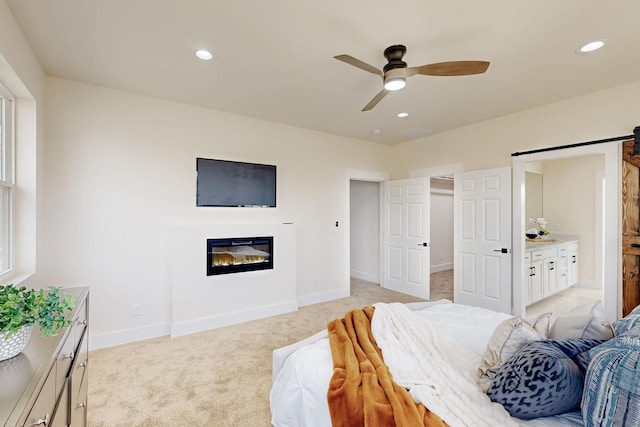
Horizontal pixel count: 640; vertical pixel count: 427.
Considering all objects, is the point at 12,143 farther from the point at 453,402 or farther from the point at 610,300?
the point at 610,300

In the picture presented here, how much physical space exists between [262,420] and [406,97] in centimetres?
330

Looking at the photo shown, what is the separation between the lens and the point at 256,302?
12.6ft

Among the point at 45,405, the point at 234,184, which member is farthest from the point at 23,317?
the point at 234,184

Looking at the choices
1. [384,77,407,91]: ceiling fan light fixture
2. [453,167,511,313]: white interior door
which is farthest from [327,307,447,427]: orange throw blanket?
[453,167,511,313]: white interior door

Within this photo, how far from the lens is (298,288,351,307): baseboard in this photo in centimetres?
441

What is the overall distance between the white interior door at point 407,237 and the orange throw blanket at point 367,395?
3374 millimetres

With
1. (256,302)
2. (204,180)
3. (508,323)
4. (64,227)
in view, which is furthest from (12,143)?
(508,323)

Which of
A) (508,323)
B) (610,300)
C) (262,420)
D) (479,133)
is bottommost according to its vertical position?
(262,420)

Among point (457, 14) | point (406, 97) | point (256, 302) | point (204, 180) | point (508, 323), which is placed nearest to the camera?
point (508, 323)

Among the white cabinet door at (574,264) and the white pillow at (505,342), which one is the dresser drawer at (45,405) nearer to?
the white pillow at (505,342)

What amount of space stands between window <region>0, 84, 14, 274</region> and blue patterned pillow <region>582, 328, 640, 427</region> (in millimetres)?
3499

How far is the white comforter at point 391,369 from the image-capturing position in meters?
1.17

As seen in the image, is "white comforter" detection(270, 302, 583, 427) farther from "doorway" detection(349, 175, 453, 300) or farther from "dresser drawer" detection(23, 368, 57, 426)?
"doorway" detection(349, 175, 453, 300)

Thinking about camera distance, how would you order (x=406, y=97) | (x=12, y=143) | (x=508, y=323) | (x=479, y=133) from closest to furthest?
1. (x=508, y=323)
2. (x=12, y=143)
3. (x=406, y=97)
4. (x=479, y=133)
